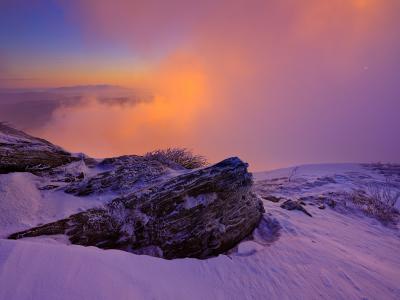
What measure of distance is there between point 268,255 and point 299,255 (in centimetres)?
39

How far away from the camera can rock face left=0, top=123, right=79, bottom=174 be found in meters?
3.75

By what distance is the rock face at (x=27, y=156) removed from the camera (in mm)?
3750

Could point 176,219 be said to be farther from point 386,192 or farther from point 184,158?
point 386,192

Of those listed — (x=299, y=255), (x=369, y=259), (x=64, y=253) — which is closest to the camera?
(x=64, y=253)

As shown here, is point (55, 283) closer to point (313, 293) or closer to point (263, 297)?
point (263, 297)

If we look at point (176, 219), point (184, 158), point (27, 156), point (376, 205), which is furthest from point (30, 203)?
point (376, 205)

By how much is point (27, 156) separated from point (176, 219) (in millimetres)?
2236

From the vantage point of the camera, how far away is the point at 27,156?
13.4 feet

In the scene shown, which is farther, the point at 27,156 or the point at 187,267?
the point at 27,156

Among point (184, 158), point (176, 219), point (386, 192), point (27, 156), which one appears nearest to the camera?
point (176, 219)

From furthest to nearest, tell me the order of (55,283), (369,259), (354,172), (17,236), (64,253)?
(354,172), (369,259), (17,236), (64,253), (55,283)

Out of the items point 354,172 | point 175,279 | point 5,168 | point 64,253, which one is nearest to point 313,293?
point 175,279

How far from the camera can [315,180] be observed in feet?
32.5

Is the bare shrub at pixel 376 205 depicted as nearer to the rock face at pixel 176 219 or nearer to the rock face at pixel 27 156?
the rock face at pixel 176 219
